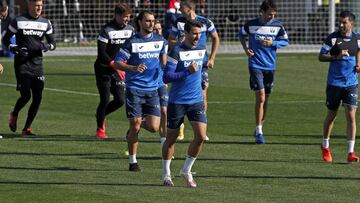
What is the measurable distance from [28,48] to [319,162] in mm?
5966

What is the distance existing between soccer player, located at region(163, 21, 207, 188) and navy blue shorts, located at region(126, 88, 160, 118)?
1.21m

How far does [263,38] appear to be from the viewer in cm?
2050

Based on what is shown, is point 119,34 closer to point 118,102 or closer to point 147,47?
point 118,102

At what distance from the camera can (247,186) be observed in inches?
606

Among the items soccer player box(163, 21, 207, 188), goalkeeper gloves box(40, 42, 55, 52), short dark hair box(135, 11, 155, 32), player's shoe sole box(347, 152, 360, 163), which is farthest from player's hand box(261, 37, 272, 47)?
soccer player box(163, 21, 207, 188)

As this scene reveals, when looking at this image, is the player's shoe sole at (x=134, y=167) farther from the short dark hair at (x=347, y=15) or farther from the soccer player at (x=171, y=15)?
the soccer player at (x=171, y=15)

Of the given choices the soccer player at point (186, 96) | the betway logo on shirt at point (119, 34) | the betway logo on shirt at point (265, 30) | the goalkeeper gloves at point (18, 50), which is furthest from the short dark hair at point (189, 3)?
Result: the soccer player at point (186, 96)

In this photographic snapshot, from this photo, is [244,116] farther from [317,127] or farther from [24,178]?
[24,178]

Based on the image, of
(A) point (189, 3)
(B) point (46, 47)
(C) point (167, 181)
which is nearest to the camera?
(C) point (167, 181)

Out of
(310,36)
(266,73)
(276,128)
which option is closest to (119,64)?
(266,73)

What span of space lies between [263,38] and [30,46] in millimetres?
4030

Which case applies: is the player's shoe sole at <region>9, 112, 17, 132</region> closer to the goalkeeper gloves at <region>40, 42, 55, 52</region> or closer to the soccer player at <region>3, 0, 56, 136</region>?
the soccer player at <region>3, 0, 56, 136</region>

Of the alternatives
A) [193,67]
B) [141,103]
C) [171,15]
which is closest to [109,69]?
[171,15]

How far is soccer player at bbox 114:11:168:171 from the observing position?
54.0ft
